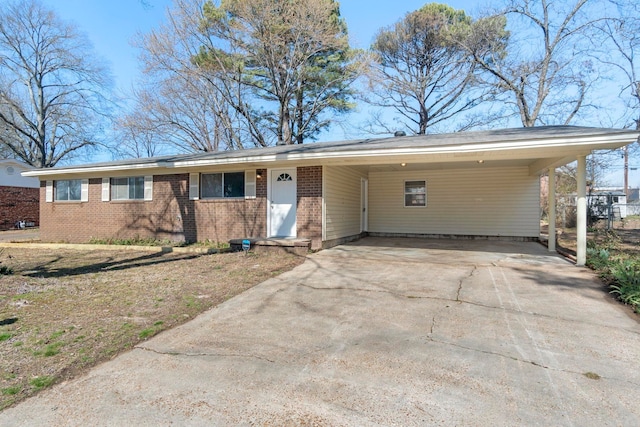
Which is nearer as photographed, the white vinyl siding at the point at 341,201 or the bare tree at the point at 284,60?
the white vinyl siding at the point at 341,201

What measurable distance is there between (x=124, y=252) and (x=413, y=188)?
935 centimetres

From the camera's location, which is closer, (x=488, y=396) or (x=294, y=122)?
(x=488, y=396)

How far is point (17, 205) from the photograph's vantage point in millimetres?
19047

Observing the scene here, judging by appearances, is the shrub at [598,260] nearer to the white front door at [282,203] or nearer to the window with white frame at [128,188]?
the white front door at [282,203]

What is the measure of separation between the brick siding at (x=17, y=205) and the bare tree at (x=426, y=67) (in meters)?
20.3

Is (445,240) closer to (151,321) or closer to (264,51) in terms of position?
(151,321)

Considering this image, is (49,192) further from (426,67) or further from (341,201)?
(426,67)

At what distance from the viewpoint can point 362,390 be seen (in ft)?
8.18

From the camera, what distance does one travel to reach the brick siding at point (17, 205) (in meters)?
18.3

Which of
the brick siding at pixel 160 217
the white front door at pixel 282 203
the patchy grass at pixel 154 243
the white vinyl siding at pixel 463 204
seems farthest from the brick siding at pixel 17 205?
the white vinyl siding at pixel 463 204

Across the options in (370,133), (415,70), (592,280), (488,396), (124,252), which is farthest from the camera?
(370,133)

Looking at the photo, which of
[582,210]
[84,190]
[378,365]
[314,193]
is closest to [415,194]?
[314,193]

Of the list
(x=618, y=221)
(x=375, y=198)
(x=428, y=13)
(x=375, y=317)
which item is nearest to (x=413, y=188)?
(x=375, y=198)

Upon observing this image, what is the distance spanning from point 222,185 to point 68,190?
21.4ft
